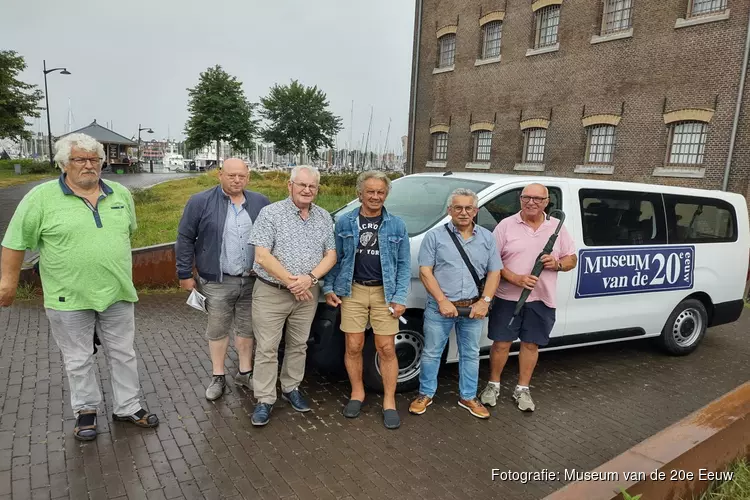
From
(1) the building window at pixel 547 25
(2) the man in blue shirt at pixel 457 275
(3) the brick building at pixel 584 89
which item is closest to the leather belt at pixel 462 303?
(2) the man in blue shirt at pixel 457 275

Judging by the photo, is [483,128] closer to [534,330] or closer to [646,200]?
[646,200]

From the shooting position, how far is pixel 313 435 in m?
3.67

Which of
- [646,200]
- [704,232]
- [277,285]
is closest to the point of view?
[277,285]

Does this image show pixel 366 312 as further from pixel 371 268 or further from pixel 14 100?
pixel 14 100

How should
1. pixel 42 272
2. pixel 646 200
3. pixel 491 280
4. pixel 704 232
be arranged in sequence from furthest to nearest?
1. pixel 704 232
2. pixel 646 200
3. pixel 491 280
4. pixel 42 272

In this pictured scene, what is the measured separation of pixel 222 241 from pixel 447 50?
20.4 meters

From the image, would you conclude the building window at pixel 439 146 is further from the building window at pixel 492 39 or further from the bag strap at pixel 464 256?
the bag strap at pixel 464 256

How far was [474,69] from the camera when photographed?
20359mm

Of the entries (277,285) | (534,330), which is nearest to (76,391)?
(277,285)

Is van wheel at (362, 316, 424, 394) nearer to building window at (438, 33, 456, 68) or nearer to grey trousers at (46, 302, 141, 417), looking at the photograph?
grey trousers at (46, 302, 141, 417)

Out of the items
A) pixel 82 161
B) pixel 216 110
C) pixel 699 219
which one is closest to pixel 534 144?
pixel 699 219

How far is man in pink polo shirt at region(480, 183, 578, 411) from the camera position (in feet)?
13.0

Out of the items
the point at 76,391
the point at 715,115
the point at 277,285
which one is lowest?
the point at 76,391

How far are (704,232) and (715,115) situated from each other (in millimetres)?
9921
